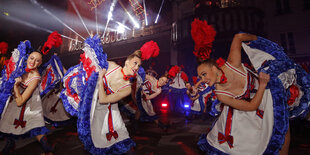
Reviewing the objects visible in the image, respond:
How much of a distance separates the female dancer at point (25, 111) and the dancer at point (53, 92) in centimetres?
43

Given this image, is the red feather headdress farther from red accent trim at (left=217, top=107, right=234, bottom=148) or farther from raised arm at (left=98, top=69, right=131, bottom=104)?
raised arm at (left=98, top=69, right=131, bottom=104)

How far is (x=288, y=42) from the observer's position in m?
8.23

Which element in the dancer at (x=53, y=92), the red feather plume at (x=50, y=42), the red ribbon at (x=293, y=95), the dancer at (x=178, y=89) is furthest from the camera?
the dancer at (x=178, y=89)

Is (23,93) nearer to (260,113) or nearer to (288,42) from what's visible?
(260,113)

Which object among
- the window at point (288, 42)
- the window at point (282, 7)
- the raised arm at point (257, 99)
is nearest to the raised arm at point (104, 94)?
the raised arm at point (257, 99)

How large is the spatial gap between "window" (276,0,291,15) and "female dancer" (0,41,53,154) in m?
11.8

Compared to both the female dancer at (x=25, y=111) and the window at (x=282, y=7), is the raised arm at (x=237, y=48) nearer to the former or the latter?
the female dancer at (x=25, y=111)

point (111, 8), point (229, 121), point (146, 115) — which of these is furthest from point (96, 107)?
point (111, 8)

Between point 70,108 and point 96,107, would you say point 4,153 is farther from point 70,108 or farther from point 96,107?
point 96,107

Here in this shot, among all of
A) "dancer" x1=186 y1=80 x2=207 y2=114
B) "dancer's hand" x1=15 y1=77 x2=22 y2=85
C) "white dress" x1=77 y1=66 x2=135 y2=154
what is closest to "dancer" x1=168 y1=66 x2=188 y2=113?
"dancer" x1=186 y1=80 x2=207 y2=114

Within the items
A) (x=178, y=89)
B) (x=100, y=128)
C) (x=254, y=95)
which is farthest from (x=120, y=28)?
(x=254, y=95)

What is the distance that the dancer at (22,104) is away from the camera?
2.19 meters

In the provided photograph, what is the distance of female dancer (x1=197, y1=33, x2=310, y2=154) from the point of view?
1526 mm

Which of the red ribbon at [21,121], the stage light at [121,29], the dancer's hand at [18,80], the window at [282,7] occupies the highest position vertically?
the stage light at [121,29]
